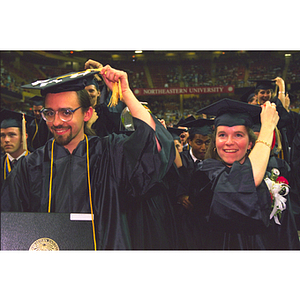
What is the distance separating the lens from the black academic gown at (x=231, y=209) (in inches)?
125

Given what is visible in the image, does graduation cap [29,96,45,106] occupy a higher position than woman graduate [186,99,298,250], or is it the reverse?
graduation cap [29,96,45,106]

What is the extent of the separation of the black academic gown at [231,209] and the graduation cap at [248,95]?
0.64 metres

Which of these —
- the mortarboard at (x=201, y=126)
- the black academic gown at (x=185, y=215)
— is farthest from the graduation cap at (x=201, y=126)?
the black academic gown at (x=185, y=215)

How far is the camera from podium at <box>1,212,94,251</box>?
3.31 meters

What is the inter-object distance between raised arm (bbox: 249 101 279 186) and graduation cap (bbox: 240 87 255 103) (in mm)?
166

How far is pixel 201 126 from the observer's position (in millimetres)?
3406

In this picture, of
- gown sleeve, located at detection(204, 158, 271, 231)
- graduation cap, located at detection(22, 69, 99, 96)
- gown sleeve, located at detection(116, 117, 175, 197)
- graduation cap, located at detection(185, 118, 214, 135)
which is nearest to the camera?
gown sleeve, located at detection(116, 117, 175, 197)

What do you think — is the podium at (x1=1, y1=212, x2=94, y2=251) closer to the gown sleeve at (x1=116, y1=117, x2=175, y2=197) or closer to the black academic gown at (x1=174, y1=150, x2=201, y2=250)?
the gown sleeve at (x1=116, y1=117, x2=175, y2=197)

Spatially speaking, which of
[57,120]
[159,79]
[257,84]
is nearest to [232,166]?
[257,84]

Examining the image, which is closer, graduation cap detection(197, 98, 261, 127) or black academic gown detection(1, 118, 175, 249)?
black academic gown detection(1, 118, 175, 249)

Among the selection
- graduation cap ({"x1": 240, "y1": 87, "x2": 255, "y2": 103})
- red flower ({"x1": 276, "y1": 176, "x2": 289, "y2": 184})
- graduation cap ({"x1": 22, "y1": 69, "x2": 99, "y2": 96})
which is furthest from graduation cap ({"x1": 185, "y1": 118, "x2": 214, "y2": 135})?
graduation cap ({"x1": 22, "y1": 69, "x2": 99, "y2": 96})

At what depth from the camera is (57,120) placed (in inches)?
130

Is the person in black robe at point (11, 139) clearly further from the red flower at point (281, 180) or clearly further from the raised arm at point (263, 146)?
the red flower at point (281, 180)

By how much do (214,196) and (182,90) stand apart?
115cm
